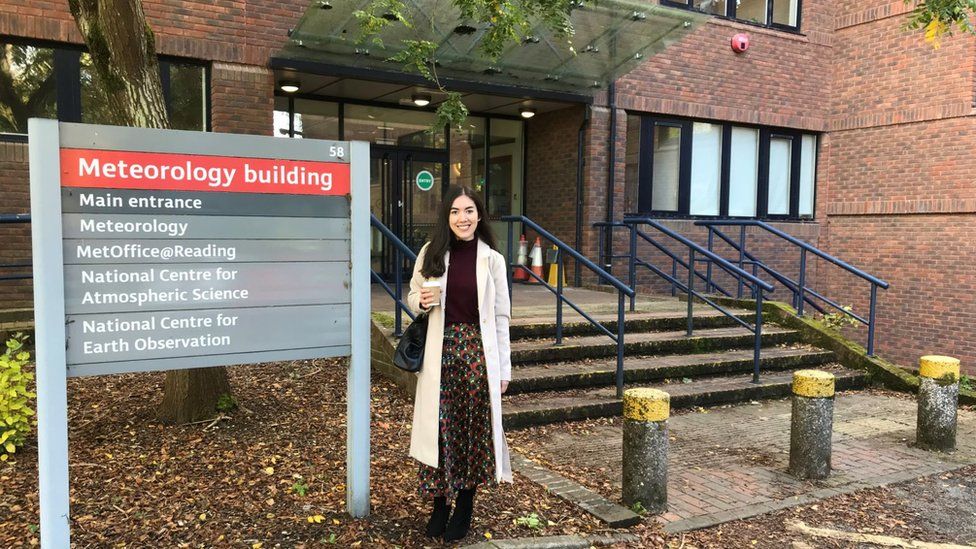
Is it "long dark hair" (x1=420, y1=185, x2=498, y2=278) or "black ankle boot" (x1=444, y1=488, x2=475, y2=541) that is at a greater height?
"long dark hair" (x1=420, y1=185, x2=498, y2=278)

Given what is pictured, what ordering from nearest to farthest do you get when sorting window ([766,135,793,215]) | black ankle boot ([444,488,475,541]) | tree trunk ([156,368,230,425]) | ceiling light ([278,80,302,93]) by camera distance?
black ankle boot ([444,488,475,541]) → tree trunk ([156,368,230,425]) → ceiling light ([278,80,302,93]) → window ([766,135,793,215])

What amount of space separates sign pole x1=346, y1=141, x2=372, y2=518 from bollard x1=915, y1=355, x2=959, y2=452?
4.62 metres

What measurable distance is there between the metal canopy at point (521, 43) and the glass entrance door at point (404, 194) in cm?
206

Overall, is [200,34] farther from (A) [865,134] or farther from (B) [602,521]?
(A) [865,134]

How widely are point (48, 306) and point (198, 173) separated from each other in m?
0.80

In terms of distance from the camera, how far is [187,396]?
4.86 m

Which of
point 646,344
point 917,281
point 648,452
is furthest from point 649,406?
point 917,281

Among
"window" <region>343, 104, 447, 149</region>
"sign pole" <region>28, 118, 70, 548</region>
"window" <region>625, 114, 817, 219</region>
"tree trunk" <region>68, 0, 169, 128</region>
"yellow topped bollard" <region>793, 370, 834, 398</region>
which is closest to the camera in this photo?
"sign pole" <region>28, 118, 70, 548</region>

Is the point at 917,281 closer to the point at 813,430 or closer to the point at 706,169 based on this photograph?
the point at 706,169

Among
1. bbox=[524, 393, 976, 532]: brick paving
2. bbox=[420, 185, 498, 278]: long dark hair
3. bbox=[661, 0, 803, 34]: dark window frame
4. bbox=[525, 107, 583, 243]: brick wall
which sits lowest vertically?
bbox=[524, 393, 976, 532]: brick paving

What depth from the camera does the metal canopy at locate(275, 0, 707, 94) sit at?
27.2 ft

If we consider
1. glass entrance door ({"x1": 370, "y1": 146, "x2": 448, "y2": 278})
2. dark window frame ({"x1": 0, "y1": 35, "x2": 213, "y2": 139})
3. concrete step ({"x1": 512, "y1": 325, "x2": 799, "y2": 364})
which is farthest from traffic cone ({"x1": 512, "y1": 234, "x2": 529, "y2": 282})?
dark window frame ({"x1": 0, "y1": 35, "x2": 213, "y2": 139})

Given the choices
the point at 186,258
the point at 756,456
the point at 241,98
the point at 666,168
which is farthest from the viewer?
the point at 666,168

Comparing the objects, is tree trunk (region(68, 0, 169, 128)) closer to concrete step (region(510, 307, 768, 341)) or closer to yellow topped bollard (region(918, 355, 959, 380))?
concrete step (region(510, 307, 768, 341))
